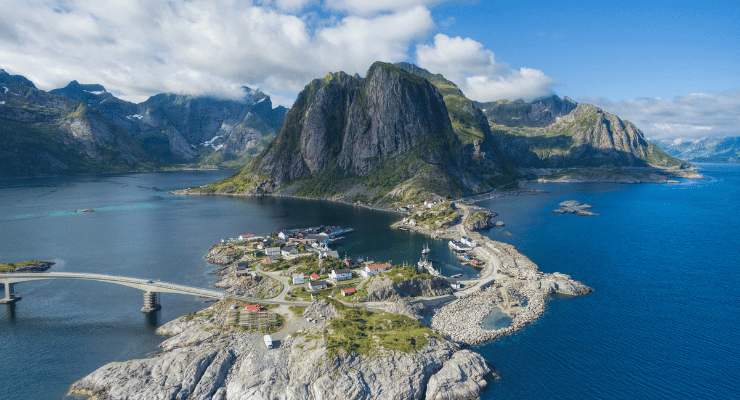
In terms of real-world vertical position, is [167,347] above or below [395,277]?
below

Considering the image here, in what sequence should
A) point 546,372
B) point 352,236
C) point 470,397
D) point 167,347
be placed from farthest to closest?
point 352,236
point 167,347
point 546,372
point 470,397

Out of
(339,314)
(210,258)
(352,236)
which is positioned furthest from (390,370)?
(352,236)

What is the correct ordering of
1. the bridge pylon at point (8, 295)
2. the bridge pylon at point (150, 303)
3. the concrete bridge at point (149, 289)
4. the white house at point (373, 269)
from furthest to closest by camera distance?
the white house at point (373, 269), the bridge pylon at point (8, 295), the bridge pylon at point (150, 303), the concrete bridge at point (149, 289)

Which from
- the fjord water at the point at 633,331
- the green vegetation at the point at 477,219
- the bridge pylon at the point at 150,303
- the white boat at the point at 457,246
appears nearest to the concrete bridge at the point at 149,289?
the bridge pylon at the point at 150,303

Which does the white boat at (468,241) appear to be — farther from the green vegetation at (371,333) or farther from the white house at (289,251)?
the green vegetation at (371,333)

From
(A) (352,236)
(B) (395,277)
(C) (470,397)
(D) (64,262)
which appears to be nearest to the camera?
(C) (470,397)

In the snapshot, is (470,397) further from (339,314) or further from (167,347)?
(167,347)
